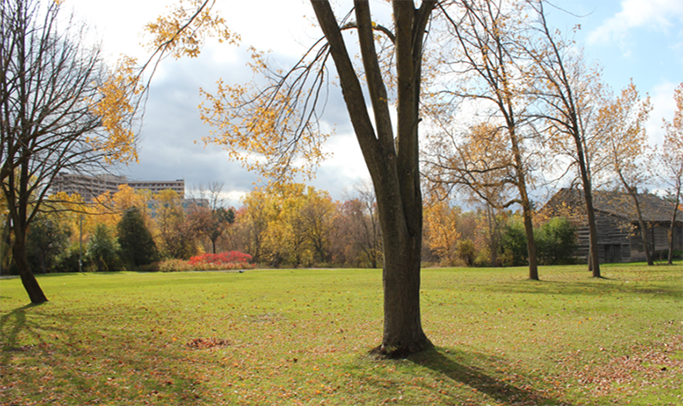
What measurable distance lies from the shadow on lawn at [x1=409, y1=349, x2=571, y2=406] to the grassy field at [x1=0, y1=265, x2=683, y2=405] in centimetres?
2

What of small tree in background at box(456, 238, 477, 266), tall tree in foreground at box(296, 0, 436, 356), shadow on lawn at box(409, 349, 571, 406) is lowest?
shadow on lawn at box(409, 349, 571, 406)

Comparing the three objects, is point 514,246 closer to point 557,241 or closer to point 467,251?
point 557,241

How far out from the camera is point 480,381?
475 cm

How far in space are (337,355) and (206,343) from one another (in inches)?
98.8

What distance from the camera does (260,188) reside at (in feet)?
26.9

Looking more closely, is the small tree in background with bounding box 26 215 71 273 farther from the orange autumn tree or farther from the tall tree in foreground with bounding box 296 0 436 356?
the tall tree in foreground with bounding box 296 0 436 356

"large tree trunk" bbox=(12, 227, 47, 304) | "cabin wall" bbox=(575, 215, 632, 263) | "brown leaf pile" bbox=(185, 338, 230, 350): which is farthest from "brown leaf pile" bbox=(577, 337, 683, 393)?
"cabin wall" bbox=(575, 215, 632, 263)

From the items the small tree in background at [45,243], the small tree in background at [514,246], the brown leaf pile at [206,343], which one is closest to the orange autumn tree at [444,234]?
the small tree in background at [514,246]

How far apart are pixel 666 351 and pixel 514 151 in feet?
37.3

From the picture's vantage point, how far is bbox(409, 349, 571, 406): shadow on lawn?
424cm

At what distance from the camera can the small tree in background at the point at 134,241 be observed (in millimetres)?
36719

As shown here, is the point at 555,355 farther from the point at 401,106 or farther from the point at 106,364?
the point at 106,364

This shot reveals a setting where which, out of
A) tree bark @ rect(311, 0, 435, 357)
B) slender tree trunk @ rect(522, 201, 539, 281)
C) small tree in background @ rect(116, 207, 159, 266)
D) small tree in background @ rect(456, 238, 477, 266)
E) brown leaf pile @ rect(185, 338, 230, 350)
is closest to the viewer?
tree bark @ rect(311, 0, 435, 357)

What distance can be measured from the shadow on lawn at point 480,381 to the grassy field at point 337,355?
2cm
